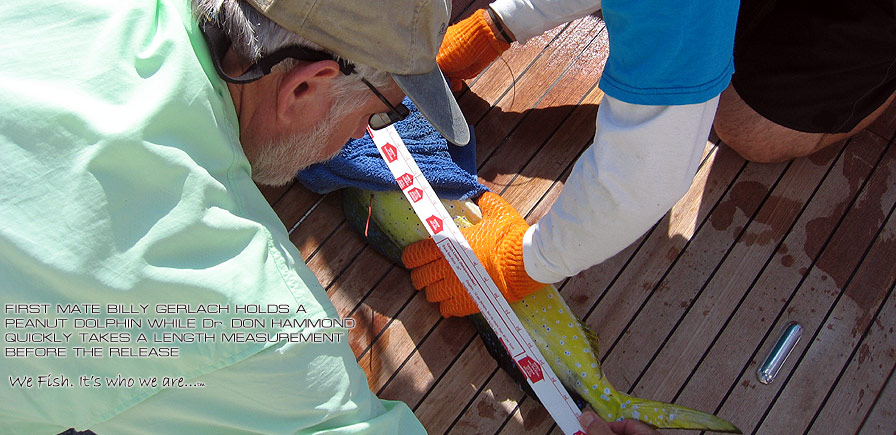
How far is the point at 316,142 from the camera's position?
1.39 m

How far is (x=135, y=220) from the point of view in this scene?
1008 mm

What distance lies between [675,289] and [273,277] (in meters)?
1.63

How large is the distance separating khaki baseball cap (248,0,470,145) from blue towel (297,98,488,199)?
2.69 ft

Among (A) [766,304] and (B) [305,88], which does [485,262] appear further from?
(A) [766,304]

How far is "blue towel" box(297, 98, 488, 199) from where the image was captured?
2123 mm

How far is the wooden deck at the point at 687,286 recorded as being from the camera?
85.0 inches

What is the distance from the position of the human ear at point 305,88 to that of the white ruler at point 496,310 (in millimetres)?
848

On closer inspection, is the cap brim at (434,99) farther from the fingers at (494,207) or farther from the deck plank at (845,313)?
the deck plank at (845,313)

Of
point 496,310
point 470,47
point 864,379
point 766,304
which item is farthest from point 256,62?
point 864,379

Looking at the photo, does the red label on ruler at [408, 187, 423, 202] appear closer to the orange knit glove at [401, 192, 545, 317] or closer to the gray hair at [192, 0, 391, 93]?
the orange knit glove at [401, 192, 545, 317]

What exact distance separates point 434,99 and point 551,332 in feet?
3.26

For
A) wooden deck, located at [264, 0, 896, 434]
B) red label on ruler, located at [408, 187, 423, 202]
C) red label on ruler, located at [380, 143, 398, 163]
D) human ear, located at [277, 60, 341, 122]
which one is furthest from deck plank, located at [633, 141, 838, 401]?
human ear, located at [277, 60, 341, 122]

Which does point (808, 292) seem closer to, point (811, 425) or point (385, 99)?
point (811, 425)

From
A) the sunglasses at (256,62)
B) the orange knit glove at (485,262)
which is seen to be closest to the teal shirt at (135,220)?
the sunglasses at (256,62)
